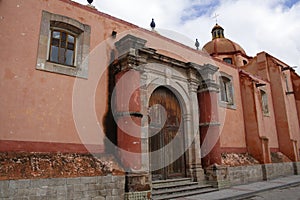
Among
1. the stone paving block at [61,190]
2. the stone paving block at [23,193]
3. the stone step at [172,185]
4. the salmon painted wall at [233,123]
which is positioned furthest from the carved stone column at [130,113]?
the salmon painted wall at [233,123]

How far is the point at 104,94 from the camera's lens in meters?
7.13

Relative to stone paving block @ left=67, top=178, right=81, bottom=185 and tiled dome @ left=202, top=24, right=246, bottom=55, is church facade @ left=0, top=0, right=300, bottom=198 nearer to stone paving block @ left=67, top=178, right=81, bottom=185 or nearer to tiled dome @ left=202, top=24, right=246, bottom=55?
stone paving block @ left=67, top=178, right=81, bottom=185

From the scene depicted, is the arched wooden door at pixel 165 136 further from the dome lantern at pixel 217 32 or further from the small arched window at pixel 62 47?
the dome lantern at pixel 217 32

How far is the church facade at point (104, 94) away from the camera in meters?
5.73

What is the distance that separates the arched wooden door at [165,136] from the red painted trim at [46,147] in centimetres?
199

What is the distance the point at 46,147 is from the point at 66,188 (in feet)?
3.75

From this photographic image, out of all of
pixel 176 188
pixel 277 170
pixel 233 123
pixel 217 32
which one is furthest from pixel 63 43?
pixel 217 32

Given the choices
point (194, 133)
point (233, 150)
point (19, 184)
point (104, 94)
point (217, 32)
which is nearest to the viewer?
point (19, 184)

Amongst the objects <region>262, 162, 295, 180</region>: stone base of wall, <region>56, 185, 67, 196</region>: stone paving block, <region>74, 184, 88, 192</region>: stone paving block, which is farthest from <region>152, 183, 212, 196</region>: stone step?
<region>262, 162, 295, 180</region>: stone base of wall

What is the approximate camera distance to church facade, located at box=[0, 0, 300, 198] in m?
5.73

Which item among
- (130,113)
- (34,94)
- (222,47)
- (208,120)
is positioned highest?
(222,47)

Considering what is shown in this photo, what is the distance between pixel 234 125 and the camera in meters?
11.8

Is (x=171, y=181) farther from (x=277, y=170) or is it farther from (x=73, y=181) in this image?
(x=277, y=170)

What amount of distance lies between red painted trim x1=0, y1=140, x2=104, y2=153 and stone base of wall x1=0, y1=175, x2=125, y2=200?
0.87 m
